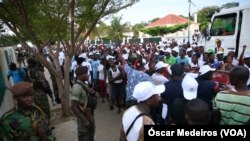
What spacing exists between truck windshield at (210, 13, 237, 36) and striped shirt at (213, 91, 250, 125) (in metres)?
7.88

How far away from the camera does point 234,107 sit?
3.11 m

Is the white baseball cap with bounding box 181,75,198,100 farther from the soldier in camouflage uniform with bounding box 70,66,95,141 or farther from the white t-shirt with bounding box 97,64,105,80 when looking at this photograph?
the white t-shirt with bounding box 97,64,105,80

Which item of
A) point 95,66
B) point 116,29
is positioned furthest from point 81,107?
point 116,29

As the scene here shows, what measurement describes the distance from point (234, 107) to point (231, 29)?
26.5 feet

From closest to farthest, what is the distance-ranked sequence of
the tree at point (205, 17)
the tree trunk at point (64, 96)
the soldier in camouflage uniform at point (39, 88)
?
the soldier in camouflage uniform at point (39, 88) < the tree trunk at point (64, 96) < the tree at point (205, 17)

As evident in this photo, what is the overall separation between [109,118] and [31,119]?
16.9ft

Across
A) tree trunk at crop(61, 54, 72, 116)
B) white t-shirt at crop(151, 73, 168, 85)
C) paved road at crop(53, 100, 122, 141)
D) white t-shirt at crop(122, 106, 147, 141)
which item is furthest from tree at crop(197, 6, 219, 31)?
white t-shirt at crop(122, 106, 147, 141)

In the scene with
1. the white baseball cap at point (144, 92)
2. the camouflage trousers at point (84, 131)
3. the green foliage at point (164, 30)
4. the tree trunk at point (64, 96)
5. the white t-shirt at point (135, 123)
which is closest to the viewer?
the white t-shirt at point (135, 123)

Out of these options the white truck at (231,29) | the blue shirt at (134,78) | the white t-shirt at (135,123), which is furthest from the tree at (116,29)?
the white t-shirt at (135,123)

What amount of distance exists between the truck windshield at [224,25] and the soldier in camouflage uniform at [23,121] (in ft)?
29.0

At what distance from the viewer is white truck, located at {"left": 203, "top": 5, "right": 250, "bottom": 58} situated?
391 inches

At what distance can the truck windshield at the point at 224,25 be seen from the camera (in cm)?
1047

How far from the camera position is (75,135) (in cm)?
702

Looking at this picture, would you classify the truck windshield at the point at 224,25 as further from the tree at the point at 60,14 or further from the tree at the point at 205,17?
the tree at the point at 60,14
